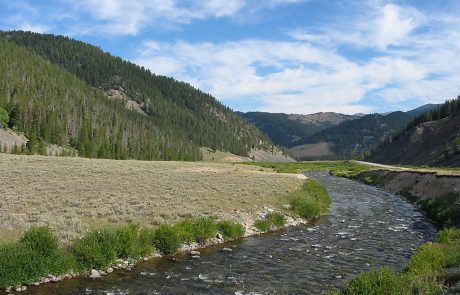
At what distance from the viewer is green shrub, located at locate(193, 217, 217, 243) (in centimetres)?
2540

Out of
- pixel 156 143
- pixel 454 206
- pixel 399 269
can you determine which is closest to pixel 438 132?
pixel 156 143

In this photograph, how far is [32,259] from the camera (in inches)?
693

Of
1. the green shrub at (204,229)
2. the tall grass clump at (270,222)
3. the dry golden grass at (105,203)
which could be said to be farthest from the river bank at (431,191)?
the green shrub at (204,229)

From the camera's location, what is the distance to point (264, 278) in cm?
1919

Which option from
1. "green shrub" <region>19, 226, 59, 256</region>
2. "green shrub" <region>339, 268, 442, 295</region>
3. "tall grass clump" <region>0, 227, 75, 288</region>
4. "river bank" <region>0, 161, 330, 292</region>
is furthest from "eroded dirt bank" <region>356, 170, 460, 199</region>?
"green shrub" <region>19, 226, 59, 256</region>

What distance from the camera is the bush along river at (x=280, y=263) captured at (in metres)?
17.6

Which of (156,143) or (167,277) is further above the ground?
(156,143)

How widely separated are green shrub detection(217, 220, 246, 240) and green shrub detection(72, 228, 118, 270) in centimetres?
853

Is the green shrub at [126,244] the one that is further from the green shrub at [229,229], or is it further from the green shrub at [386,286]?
the green shrub at [386,286]

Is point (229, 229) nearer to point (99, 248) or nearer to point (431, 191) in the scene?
point (99, 248)

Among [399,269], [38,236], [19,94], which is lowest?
[399,269]

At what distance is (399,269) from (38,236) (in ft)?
58.7

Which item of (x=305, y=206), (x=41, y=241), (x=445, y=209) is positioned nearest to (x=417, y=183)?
(x=445, y=209)

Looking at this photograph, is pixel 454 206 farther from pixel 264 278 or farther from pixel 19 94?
pixel 19 94
